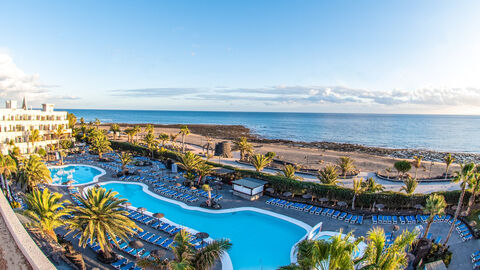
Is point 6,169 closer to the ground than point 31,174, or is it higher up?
higher up

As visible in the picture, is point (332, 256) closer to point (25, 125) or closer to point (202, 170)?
point (202, 170)

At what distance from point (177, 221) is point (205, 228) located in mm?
2786

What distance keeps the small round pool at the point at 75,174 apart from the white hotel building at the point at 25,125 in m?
9.91

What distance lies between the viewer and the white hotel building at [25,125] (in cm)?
4122

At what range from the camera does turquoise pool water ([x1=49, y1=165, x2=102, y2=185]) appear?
31859 mm

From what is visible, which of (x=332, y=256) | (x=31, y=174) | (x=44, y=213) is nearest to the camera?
(x=332, y=256)

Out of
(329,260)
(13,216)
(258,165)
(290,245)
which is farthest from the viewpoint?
(258,165)

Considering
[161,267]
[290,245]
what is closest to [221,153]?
[290,245]

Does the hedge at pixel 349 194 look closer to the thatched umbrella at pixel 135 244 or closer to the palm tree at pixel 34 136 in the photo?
the thatched umbrella at pixel 135 244

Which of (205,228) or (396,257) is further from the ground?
(396,257)

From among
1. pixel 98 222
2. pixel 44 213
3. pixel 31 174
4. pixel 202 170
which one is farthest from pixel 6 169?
pixel 202 170

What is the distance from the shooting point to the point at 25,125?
44.2 meters

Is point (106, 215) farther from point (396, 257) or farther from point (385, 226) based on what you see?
point (385, 226)

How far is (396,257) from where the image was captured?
8.01 metres
